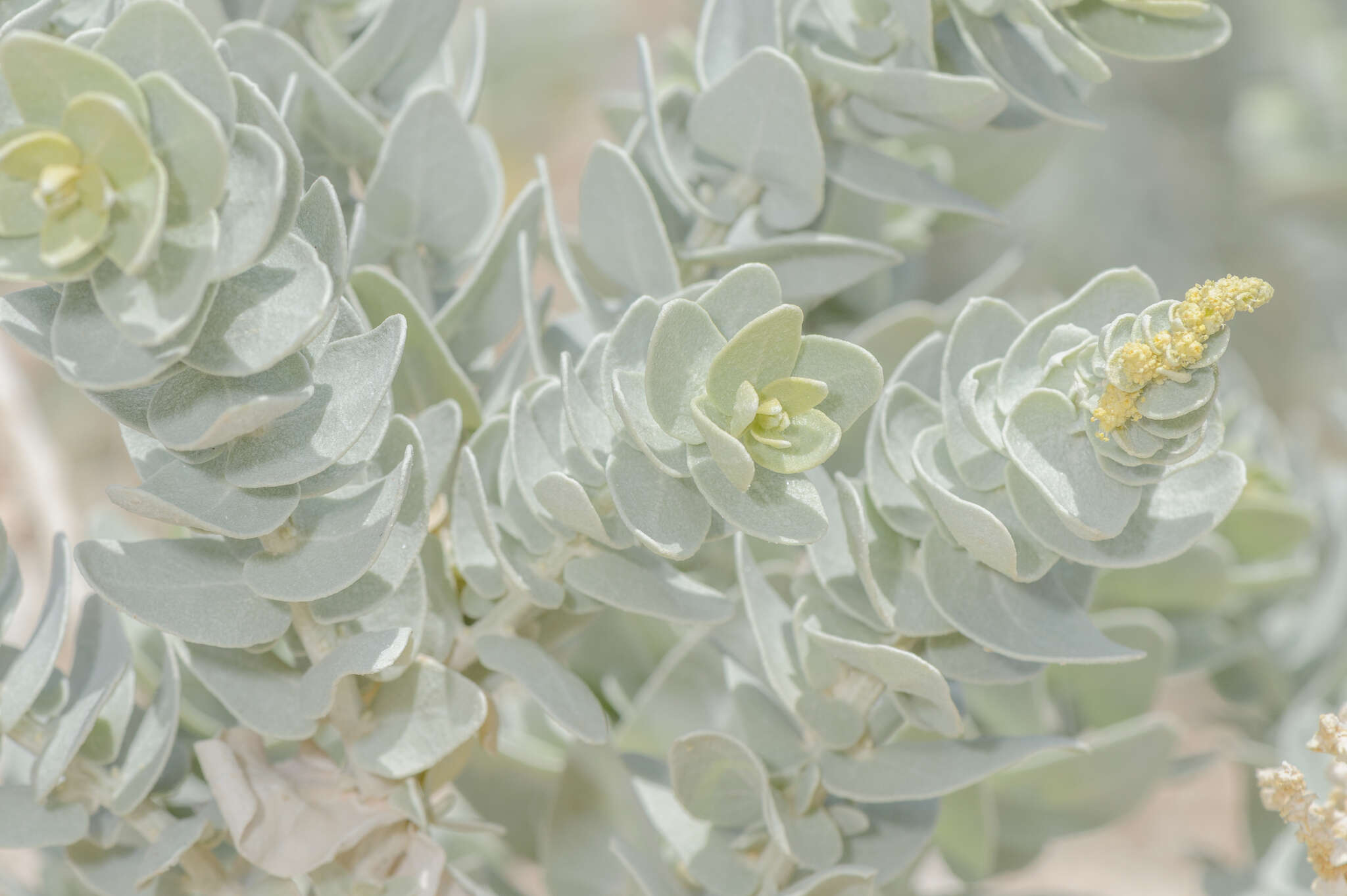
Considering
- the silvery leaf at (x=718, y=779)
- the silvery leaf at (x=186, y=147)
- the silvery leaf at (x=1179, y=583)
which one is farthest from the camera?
the silvery leaf at (x=1179, y=583)

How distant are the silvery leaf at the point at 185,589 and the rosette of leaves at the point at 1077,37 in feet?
0.65

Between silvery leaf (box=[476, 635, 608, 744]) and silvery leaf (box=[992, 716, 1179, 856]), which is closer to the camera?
silvery leaf (box=[476, 635, 608, 744])

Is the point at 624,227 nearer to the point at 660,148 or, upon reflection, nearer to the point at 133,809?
the point at 660,148

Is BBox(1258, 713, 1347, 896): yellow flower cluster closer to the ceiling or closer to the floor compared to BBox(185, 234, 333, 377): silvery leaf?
closer to the floor

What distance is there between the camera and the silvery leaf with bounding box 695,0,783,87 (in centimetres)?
32

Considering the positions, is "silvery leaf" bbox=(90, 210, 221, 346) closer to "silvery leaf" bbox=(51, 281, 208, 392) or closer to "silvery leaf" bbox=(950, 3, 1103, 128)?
"silvery leaf" bbox=(51, 281, 208, 392)

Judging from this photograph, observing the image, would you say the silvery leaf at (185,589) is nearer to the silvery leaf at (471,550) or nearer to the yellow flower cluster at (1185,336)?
the silvery leaf at (471,550)

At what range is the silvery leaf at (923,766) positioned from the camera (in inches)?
11.3

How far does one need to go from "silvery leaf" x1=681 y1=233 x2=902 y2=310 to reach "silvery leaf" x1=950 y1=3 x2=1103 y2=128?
0.05 meters

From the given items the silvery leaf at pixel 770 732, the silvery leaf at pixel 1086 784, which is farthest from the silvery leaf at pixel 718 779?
the silvery leaf at pixel 1086 784

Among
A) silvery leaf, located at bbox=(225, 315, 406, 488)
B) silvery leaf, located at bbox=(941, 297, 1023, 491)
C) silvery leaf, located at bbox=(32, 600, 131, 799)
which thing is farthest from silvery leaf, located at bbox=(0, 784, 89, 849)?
silvery leaf, located at bbox=(941, 297, 1023, 491)

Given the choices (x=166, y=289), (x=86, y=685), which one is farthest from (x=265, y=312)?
(x=86, y=685)

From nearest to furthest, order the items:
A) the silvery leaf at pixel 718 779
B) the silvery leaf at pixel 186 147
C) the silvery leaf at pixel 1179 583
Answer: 1. the silvery leaf at pixel 186 147
2. the silvery leaf at pixel 718 779
3. the silvery leaf at pixel 1179 583

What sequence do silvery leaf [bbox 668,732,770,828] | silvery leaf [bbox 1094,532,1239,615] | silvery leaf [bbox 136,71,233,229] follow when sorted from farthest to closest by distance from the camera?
silvery leaf [bbox 1094,532,1239,615], silvery leaf [bbox 668,732,770,828], silvery leaf [bbox 136,71,233,229]
